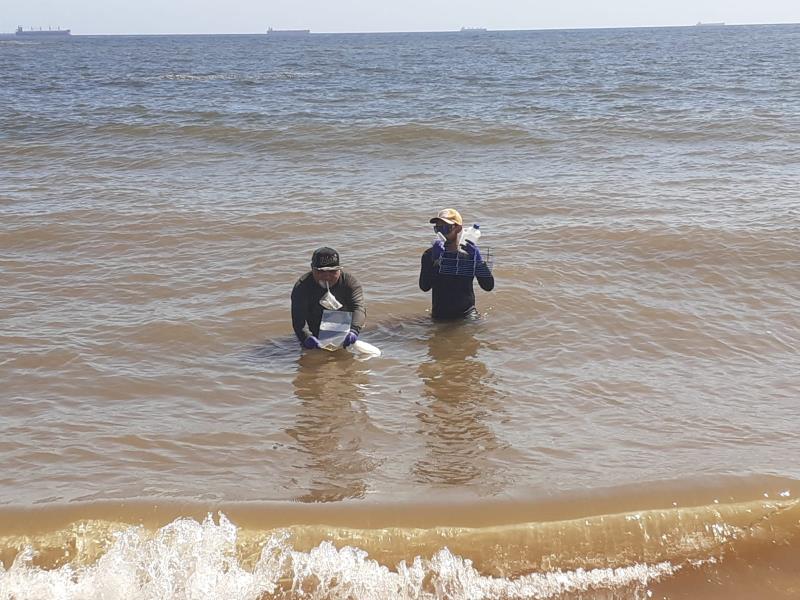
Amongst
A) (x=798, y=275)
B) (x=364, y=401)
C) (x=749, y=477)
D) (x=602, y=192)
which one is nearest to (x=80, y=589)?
(x=364, y=401)

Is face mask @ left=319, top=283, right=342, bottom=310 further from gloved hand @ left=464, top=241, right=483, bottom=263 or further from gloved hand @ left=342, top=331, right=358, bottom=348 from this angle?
gloved hand @ left=464, top=241, right=483, bottom=263

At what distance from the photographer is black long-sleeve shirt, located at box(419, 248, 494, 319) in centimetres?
736

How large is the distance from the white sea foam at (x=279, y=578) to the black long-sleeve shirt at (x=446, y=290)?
3.44 metres

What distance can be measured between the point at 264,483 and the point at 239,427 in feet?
2.91

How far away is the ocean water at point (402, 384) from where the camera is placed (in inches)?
165

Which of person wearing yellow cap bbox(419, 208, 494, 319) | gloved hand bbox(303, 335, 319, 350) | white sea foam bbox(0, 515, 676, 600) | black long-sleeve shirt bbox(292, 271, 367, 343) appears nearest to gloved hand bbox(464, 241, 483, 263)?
person wearing yellow cap bbox(419, 208, 494, 319)

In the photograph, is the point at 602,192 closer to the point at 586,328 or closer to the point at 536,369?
the point at 586,328

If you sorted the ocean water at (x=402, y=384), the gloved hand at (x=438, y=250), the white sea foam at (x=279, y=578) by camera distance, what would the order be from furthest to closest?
the gloved hand at (x=438, y=250) < the ocean water at (x=402, y=384) < the white sea foam at (x=279, y=578)

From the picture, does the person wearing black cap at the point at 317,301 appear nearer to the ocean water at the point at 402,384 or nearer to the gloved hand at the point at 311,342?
the gloved hand at the point at 311,342

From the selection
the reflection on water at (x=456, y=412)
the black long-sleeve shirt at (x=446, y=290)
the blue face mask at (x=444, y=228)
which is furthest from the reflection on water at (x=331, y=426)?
the blue face mask at (x=444, y=228)

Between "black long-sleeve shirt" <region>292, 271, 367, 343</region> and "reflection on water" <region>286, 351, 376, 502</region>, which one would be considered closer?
"reflection on water" <region>286, 351, 376, 502</region>

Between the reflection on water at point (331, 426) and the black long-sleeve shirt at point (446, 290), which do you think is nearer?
the reflection on water at point (331, 426)

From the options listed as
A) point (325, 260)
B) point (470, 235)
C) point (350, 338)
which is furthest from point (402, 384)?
point (470, 235)

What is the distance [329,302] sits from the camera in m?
6.71
